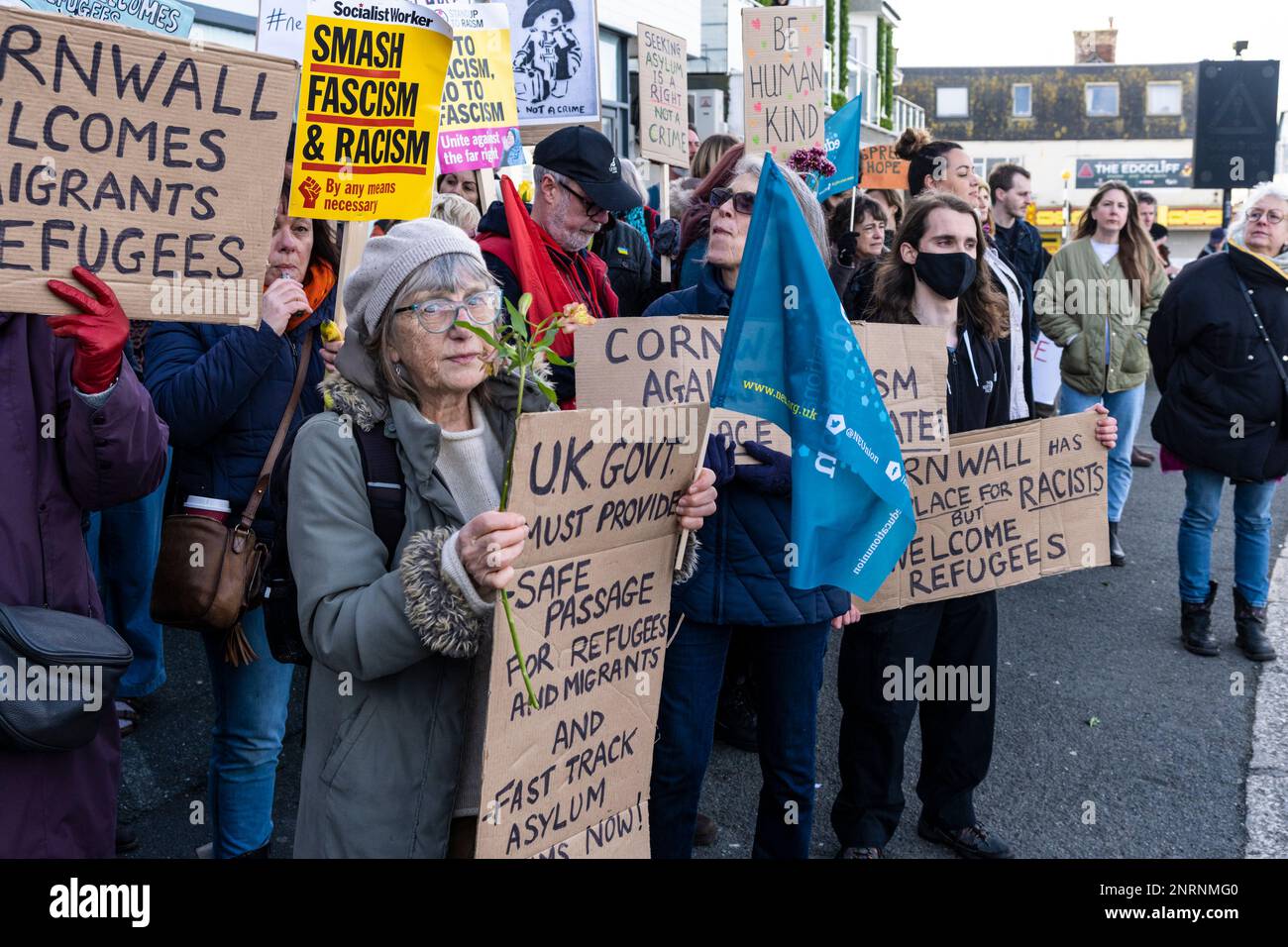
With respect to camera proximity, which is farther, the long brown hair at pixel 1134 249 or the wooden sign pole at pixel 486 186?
the long brown hair at pixel 1134 249

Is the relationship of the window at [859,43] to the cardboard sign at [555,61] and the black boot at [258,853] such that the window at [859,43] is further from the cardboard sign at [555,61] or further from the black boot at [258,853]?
the black boot at [258,853]

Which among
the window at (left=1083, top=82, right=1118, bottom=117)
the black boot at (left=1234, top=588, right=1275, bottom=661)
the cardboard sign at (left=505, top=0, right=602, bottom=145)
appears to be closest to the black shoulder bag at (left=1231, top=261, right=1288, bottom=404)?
the black boot at (left=1234, top=588, right=1275, bottom=661)

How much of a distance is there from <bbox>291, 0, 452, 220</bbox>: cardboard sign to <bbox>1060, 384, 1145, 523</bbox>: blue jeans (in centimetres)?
509

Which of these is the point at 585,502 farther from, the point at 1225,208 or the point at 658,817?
the point at 1225,208

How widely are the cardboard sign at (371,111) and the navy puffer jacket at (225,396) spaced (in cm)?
46

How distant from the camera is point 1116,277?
26.1ft

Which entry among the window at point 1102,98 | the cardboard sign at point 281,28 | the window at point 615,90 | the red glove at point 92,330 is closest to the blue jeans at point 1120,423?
the cardboard sign at point 281,28

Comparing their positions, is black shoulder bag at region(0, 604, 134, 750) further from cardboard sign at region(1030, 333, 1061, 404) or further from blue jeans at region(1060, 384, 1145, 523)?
cardboard sign at region(1030, 333, 1061, 404)

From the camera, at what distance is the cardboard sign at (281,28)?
17.5 feet

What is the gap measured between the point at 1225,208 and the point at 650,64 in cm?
923

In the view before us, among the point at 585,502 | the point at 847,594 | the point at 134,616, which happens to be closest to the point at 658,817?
the point at 847,594

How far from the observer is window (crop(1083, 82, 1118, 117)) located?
62969 mm

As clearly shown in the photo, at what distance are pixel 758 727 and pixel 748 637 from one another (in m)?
0.25

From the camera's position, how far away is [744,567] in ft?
10.9
